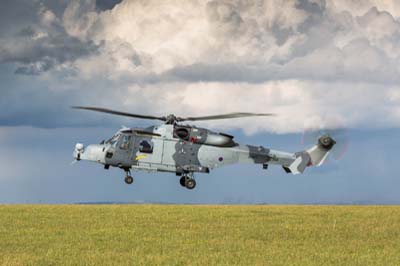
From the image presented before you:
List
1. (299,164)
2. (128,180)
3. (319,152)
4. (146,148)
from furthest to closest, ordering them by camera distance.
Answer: (319,152) < (299,164) < (146,148) < (128,180)

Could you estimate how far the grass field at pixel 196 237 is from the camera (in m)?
28.7

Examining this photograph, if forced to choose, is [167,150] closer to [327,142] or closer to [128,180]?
[128,180]

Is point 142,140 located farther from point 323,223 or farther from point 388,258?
point 388,258

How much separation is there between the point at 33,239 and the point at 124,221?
10.2 m

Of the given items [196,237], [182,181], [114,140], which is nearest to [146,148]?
[114,140]

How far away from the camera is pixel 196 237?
36656 mm

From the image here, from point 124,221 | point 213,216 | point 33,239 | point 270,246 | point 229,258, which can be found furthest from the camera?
point 213,216

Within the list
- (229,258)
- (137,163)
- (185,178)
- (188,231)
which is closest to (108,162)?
(137,163)

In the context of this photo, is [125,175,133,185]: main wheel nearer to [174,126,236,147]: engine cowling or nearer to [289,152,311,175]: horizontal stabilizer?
[174,126,236,147]: engine cowling

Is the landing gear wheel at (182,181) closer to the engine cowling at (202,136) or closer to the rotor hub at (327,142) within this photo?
the engine cowling at (202,136)

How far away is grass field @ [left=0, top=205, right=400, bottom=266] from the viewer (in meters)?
28.7

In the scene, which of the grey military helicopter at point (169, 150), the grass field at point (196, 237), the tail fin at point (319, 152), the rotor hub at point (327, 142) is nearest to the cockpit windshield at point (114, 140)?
the grey military helicopter at point (169, 150)

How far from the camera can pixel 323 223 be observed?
150 ft

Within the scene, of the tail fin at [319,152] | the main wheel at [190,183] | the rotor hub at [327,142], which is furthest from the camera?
the rotor hub at [327,142]
